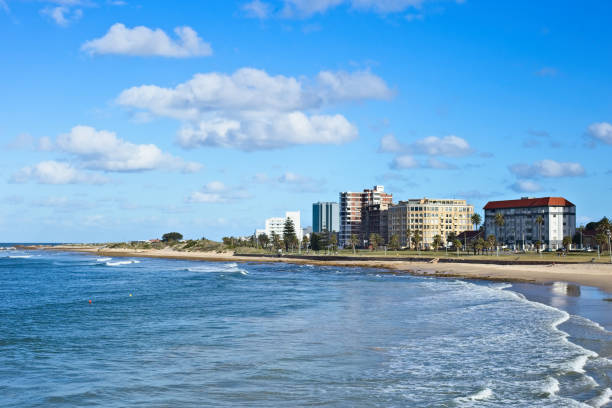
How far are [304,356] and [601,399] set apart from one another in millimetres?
10970

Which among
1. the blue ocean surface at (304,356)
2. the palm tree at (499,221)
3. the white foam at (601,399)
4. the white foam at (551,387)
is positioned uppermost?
the palm tree at (499,221)

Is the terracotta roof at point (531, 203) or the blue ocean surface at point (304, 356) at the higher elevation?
the terracotta roof at point (531, 203)

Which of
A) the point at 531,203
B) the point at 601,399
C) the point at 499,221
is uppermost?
the point at 531,203

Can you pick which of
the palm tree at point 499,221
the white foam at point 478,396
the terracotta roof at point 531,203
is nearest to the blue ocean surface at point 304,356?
the white foam at point 478,396

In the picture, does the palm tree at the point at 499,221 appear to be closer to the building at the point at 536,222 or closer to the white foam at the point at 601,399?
the building at the point at 536,222

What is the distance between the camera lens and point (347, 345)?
2552 centimetres

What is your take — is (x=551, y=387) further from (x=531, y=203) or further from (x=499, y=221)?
(x=531, y=203)

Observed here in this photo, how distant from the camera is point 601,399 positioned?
52.5 ft

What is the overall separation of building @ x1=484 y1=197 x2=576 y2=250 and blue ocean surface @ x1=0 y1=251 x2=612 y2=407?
442 ft

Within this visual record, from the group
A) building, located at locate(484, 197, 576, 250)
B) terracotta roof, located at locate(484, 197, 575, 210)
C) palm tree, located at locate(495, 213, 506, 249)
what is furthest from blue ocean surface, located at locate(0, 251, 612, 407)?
terracotta roof, located at locate(484, 197, 575, 210)

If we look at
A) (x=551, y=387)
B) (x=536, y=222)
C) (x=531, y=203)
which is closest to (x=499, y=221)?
(x=536, y=222)

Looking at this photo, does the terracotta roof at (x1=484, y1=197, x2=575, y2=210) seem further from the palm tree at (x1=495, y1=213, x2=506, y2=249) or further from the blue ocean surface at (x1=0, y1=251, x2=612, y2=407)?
the blue ocean surface at (x1=0, y1=251, x2=612, y2=407)

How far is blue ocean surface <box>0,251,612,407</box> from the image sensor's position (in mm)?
17516

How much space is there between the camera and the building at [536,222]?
545 feet
